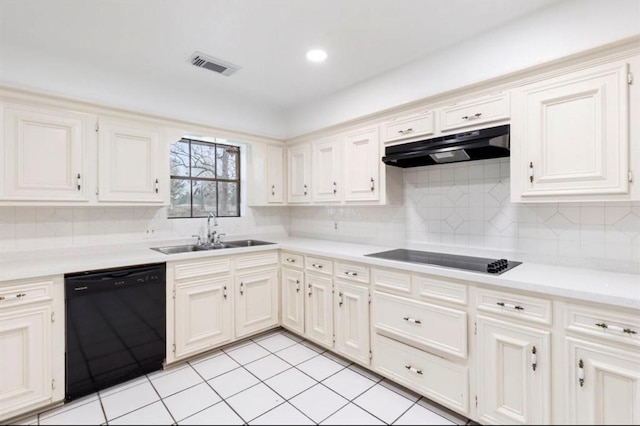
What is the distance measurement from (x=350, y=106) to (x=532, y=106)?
165cm

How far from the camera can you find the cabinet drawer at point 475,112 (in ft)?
6.38

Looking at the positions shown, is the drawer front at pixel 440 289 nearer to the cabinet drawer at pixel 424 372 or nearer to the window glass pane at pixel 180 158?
the cabinet drawer at pixel 424 372

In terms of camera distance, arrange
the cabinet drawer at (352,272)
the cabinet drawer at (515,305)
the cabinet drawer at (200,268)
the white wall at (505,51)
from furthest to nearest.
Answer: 1. the cabinet drawer at (200,268)
2. the cabinet drawer at (352,272)
3. the white wall at (505,51)
4. the cabinet drawer at (515,305)

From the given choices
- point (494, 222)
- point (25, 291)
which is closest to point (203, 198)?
point (25, 291)

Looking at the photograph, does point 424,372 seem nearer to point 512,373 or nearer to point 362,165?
point 512,373

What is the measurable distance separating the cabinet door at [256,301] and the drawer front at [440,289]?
153 cm

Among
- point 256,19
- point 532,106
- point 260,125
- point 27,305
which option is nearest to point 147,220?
point 27,305

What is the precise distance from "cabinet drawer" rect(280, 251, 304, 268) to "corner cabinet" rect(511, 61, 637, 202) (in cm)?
178

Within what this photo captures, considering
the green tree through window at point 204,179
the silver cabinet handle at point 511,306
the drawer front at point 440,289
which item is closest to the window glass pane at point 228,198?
the green tree through window at point 204,179

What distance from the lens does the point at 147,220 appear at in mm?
2891

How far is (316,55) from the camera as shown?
2.44 meters

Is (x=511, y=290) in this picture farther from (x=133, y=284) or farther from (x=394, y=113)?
(x=133, y=284)

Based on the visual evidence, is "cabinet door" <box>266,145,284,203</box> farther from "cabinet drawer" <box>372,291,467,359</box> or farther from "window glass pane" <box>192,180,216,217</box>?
"cabinet drawer" <box>372,291,467,359</box>

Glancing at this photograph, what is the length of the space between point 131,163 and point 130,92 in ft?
2.23
